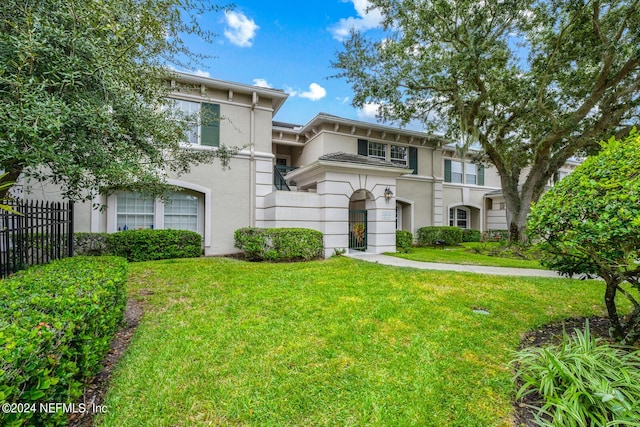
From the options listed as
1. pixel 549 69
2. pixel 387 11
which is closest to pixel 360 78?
pixel 387 11

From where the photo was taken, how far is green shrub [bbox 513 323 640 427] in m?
2.17

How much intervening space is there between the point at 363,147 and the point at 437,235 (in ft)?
21.7

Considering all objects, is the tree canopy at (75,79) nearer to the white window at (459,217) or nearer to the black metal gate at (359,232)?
the black metal gate at (359,232)

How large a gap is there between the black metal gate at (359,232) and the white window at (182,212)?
264 inches

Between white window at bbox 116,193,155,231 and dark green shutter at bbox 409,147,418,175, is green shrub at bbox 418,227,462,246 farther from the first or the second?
white window at bbox 116,193,155,231

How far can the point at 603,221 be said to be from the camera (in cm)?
282

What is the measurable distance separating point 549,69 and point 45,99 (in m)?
14.4

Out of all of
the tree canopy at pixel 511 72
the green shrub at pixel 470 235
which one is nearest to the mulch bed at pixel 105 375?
the tree canopy at pixel 511 72

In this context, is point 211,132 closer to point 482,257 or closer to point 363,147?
point 363,147

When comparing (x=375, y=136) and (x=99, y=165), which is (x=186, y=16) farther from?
(x=375, y=136)

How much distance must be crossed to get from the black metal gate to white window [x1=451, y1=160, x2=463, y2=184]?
31.8ft

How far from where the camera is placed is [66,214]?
6.37 metres

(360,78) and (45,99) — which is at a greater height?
(360,78)

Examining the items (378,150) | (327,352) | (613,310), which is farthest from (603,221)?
(378,150)
